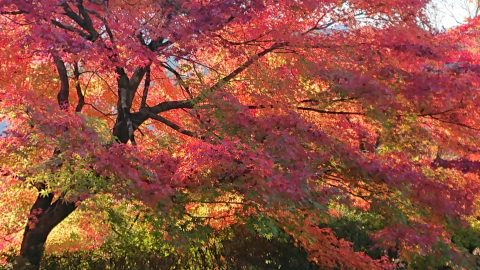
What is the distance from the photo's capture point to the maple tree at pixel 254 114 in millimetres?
6270

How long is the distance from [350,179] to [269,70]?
225cm

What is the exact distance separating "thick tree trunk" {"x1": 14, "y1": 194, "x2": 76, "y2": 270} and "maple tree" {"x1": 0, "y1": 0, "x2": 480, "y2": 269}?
1.2 inches

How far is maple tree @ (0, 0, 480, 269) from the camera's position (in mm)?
6270

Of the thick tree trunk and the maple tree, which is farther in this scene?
the thick tree trunk

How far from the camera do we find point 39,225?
8.33m

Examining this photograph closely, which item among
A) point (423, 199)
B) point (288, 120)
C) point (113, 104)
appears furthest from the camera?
point (113, 104)

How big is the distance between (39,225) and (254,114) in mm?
3968

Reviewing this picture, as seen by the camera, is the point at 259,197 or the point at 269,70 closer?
the point at 259,197

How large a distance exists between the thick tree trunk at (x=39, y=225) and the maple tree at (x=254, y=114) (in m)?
0.03

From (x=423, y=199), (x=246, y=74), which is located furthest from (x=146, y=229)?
(x=423, y=199)

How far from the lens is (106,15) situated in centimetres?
744

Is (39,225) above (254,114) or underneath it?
underneath

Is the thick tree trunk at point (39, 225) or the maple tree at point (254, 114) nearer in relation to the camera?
the maple tree at point (254, 114)

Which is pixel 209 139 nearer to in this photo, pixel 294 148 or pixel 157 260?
pixel 294 148
